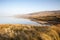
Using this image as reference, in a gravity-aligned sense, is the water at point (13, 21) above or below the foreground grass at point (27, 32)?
above

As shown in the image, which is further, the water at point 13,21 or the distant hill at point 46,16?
the distant hill at point 46,16

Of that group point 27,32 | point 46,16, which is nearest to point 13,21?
point 27,32

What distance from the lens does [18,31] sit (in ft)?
9.88

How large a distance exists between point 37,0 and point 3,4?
0.71 metres

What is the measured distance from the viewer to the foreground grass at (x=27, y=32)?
115 inches

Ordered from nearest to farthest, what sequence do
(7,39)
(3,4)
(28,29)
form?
(7,39) → (28,29) → (3,4)

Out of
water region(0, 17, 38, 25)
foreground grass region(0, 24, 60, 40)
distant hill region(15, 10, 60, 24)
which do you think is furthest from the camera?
distant hill region(15, 10, 60, 24)

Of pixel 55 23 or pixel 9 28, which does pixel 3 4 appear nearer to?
pixel 9 28

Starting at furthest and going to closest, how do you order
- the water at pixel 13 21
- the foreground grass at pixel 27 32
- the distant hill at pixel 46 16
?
the distant hill at pixel 46 16
the water at pixel 13 21
the foreground grass at pixel 27 32

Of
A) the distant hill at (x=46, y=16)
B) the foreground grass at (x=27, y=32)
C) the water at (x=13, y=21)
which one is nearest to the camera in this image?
the foreground grass at (x=27, y=32)

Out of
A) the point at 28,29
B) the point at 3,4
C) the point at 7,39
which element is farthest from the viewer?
the point at 3,4

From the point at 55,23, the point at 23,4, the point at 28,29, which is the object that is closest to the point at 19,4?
the point at 23,4

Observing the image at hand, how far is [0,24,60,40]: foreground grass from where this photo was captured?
292 centimetres

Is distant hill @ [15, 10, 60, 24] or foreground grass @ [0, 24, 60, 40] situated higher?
distant hill @ [15, 10, 60, 24]
